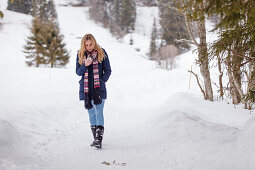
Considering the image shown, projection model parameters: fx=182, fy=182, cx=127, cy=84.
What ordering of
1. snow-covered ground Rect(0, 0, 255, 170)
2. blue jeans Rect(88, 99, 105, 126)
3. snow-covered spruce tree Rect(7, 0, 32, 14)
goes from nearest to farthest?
snow-covered ground Rect(0, 0, 255, 170) < blue jeans Rect(88, 99, 105, 126) < snow-covered spruce tree Rect(7, 0, 32, 14)

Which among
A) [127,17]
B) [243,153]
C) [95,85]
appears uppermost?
[127,17]

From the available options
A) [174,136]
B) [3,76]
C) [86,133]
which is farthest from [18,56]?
[174,136]

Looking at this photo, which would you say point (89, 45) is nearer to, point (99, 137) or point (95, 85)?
point (95, 85)

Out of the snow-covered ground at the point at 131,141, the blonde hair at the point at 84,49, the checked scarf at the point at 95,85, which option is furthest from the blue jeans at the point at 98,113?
the blonde hair at the point at 84,49

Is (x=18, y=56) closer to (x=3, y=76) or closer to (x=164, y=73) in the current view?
(x=3, y=76)

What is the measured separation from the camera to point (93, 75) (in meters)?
3.55

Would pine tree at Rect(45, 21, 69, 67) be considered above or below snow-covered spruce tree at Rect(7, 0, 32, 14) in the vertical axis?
below

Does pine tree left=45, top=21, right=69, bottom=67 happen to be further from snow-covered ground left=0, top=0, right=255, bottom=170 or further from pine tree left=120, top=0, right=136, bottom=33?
pine tree left=120, top=0, right=136, bottom=33

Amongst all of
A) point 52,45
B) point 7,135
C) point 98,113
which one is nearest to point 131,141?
point 98,113

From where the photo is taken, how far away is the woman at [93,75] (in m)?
3.45

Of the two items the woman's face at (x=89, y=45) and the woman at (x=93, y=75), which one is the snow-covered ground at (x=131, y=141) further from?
the woman's face at (x=89, y=45)

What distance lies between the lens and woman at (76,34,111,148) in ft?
11.3

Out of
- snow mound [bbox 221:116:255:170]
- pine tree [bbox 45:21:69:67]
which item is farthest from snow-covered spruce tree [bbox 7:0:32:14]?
snow mound [bbox 221:116:255:170]

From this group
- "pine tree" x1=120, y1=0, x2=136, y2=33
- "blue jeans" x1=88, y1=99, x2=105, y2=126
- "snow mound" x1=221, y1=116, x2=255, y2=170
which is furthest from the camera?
"pine tree" x1=120, y1=0, x2=136, y2=33
